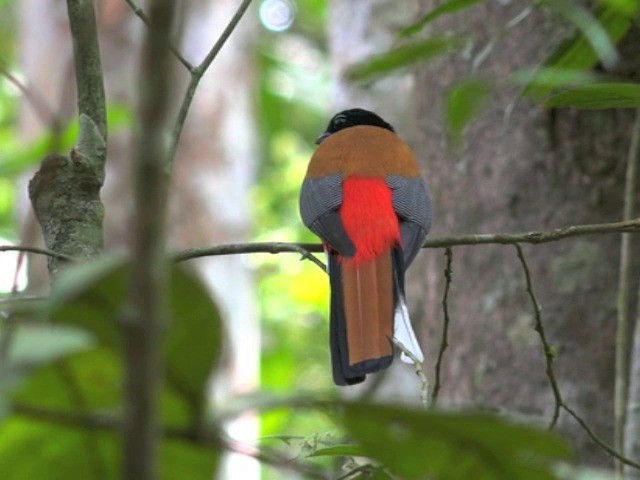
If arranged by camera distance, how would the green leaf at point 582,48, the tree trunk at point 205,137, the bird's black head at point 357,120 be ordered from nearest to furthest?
the green leaf at point 582,48, the bird's black head at point 357,120, the tree trunk at point 205,137

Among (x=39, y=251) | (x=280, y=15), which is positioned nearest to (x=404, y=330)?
(x=39, y=251)

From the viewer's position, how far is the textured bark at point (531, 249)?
299 cm

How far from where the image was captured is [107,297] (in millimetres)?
709

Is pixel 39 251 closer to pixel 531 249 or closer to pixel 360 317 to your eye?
pixel 360 317

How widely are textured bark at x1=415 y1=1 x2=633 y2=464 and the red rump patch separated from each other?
0.51 metres

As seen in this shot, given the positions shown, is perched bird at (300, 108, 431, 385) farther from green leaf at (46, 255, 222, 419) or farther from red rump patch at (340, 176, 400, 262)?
green leaf at (46, 255, 222, 419)

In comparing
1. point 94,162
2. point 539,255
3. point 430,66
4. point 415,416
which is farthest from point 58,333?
point 430,66

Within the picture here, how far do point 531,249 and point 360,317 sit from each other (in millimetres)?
1140

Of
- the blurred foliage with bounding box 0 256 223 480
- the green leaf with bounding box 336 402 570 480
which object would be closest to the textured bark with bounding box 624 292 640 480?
the green leaf with bounding box 336 402 570 480

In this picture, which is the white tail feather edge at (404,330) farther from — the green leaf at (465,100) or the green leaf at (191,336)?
the green leaf at (191,336)

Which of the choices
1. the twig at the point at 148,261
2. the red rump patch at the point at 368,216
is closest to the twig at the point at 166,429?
the twig at the point at 148,261

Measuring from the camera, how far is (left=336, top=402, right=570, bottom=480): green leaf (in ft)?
2.34

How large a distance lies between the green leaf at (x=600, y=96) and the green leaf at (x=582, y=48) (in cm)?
28

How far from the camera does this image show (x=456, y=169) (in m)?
3.29
